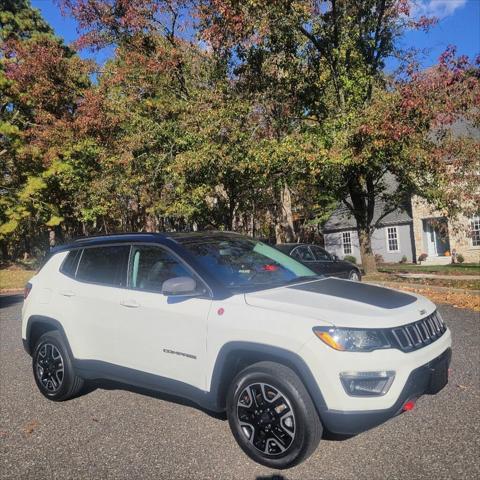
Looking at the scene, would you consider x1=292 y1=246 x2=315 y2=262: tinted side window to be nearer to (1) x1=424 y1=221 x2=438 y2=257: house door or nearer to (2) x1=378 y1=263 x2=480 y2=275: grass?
(2) x1=378 y1=263 x2=480 y2=275: grass

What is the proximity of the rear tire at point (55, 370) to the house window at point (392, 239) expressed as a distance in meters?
28.7

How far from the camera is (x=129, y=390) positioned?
18.2 ft

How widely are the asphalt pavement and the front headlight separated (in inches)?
35.9

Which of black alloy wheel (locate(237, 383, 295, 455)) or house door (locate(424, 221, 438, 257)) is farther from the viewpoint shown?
house door (locate(424, 221, 438, 257))

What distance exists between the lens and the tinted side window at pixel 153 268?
4492mm

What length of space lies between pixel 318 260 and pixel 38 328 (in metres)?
10.0

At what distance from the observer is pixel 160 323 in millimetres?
4273

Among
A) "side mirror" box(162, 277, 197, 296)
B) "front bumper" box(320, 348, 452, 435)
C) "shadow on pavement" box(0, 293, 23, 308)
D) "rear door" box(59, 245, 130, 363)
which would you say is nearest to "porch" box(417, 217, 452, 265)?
"shadow on pavement" box(0, 293, 23, 308)

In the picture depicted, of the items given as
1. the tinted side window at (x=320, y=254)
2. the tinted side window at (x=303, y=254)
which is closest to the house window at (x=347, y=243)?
the tinted side window at (x=320, y=254)

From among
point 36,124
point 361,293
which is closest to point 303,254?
point 361,293

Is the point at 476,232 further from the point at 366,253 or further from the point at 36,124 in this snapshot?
the point at 36,124

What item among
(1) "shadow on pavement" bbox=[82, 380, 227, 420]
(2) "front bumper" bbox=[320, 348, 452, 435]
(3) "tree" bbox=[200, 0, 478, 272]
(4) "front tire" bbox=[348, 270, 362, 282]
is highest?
(3) "tree" bbox=[200, 0, 478, 272]

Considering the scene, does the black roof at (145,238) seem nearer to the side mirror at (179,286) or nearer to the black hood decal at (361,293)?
the side mirror at (179,286)

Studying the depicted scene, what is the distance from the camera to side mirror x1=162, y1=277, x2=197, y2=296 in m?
4.00
